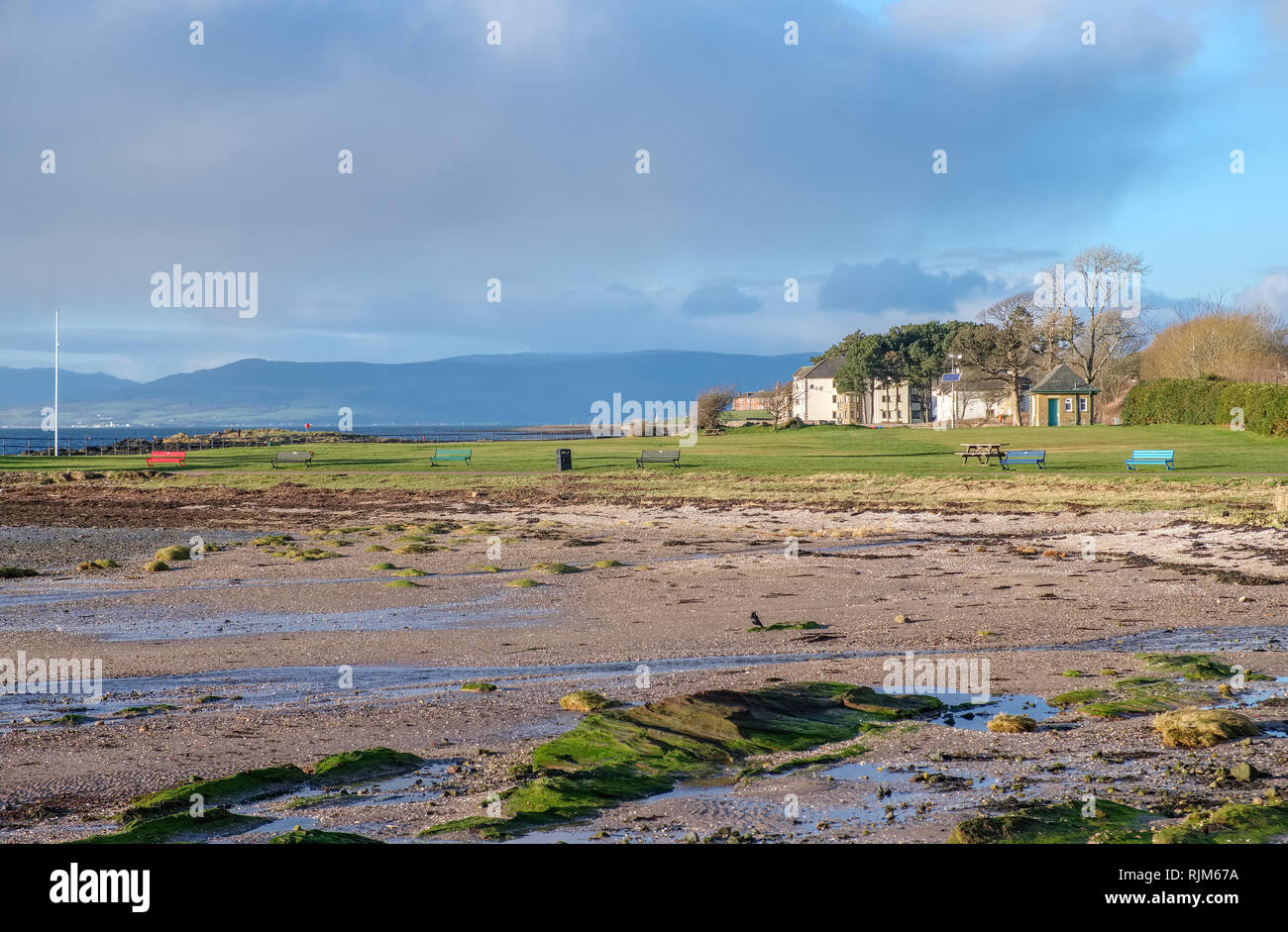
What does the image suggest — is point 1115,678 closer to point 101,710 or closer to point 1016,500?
point 101,710

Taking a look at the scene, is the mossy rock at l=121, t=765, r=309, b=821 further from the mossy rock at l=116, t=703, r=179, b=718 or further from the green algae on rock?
the mossy rock at l=116, t=703, r=179, b=718

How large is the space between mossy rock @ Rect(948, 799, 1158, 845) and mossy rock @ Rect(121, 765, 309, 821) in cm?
457

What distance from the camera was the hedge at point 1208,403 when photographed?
54812 mm

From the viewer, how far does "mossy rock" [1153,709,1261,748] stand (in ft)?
27.8

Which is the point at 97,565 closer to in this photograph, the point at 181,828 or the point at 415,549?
the point at 415,549

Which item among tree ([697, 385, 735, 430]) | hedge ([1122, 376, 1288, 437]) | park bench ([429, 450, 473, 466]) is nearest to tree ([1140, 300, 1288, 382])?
hedge ([1122, 376, 1288, 437])

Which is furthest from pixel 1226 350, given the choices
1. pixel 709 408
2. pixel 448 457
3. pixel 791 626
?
pixel 791 626

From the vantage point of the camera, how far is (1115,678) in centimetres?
1105

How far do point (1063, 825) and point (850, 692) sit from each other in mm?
3901

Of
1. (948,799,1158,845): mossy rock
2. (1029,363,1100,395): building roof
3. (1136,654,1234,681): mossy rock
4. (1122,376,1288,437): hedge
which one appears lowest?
(1136,654,1234,681): mossy rock

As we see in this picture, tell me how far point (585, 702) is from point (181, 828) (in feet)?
13.6

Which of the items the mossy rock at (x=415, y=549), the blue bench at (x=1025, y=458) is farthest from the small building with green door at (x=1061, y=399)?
the mossy rock at (x=415, y=549)

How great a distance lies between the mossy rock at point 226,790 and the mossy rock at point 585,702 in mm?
2777
